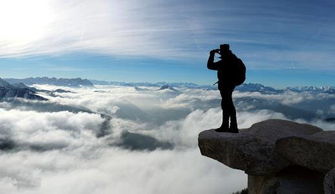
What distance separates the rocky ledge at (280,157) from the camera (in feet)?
55.5

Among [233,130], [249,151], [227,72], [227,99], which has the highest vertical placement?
[227,72]

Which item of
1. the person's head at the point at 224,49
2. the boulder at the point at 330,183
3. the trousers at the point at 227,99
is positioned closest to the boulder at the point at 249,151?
the trousers at the point at 227,99

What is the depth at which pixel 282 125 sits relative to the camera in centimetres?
2328

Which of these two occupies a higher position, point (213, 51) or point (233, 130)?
point (213, 51)

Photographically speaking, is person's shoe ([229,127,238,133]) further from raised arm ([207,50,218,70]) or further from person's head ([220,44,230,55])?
person's head ([220,44,230,55])

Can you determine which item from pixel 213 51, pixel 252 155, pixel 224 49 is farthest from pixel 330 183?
pixel 213 51

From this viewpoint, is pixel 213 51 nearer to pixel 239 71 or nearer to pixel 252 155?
pixel 239 71

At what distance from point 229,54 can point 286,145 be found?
19.0 ft

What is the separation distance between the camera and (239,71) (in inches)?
798

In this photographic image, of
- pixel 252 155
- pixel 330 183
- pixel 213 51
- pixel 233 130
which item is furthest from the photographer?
pixel 233 130

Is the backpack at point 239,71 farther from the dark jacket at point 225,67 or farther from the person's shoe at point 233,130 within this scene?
the person's shoe at point 233,130

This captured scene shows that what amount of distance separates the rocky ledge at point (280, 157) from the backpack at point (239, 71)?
10.1 ft

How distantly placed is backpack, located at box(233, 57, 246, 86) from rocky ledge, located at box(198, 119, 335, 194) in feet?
10.1

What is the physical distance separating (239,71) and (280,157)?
516 centimetres
